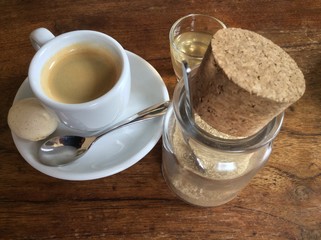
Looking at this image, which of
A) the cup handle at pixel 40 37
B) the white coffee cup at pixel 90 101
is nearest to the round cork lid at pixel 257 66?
the white coffee cup at pixel 90 101

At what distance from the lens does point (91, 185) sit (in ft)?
2.10

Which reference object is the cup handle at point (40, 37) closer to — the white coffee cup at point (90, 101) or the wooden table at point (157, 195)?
the white coffee cup at point (90, 101)

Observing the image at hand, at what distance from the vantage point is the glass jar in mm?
487

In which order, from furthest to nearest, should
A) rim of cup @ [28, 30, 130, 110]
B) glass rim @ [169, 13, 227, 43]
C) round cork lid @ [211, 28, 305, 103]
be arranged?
glass rim @ [169, 13, 227, 43] → rim of cup @ [28, 30, 130, 110] → round cork lid @ [211, 28, 305, 103]

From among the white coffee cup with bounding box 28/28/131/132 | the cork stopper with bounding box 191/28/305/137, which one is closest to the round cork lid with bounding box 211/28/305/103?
the cork stopper with bounding box 191/28/305/137

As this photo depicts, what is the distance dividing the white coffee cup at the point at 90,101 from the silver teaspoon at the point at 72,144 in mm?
18

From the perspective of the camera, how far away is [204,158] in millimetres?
572

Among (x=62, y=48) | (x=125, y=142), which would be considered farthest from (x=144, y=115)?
(x=62, y=48)

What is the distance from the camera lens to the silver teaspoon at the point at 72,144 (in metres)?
0.61

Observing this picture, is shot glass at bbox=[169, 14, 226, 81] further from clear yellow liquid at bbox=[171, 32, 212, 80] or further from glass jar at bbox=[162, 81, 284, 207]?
glass jar at bbox=[162, 81, 284, 207]

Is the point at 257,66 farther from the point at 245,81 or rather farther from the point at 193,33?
the point at 193,33

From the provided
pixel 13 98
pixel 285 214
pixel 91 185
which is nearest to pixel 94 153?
pixel 91 185

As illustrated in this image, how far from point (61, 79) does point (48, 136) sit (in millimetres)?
98

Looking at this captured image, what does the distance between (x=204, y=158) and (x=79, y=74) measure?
0.26m
